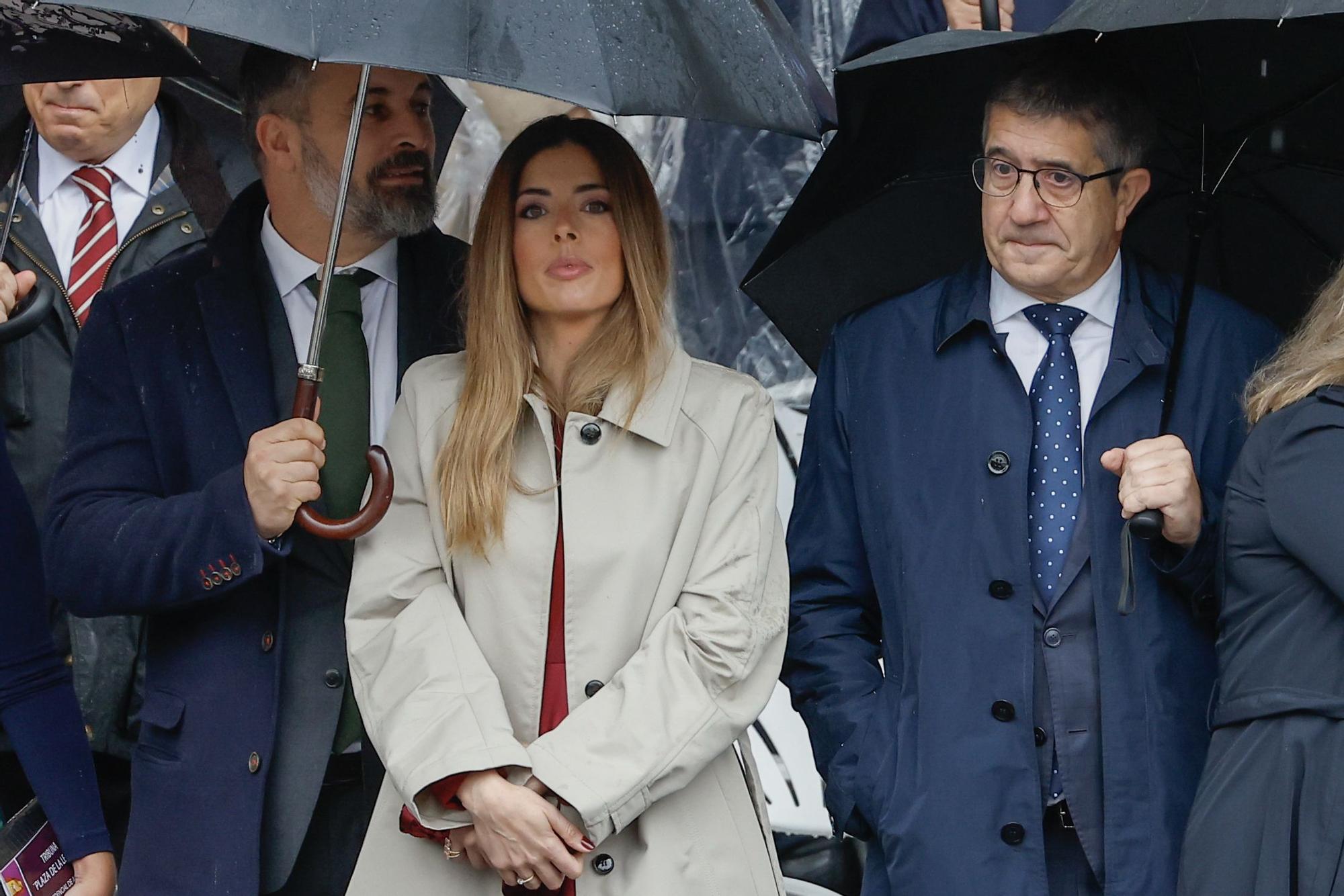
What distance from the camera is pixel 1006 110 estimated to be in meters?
3.71

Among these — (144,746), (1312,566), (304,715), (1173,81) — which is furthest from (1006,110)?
(144,746)

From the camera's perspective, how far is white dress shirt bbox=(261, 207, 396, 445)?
3.87 metres

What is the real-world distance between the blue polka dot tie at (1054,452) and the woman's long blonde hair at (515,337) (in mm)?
734

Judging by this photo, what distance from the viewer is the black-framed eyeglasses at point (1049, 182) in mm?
3650

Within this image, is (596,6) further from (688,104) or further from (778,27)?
(778,27)

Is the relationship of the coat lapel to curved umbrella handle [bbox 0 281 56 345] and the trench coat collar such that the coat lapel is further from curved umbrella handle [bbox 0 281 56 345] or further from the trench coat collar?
curved umbrella handle [bbox 0 281 56 345]

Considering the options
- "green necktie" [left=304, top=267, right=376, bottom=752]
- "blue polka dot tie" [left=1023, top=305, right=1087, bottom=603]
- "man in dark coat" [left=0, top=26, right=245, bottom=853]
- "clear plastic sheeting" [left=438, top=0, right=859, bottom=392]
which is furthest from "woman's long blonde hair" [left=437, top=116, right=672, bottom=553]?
"clear plastic sheeting" [left=438, top=0, right=859, bottom=392]

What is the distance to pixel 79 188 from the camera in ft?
16.7

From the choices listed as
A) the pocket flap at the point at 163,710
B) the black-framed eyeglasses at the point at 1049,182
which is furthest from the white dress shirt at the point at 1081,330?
the pocket flap at the point at 163,710

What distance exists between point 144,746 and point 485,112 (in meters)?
2.58

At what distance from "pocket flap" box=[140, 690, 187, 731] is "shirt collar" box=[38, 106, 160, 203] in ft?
6.01

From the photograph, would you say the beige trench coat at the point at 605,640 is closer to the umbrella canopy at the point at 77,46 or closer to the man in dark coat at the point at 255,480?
the man in dark coat at the point at 255,480

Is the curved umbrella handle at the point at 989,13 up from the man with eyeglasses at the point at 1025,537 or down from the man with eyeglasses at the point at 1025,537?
up

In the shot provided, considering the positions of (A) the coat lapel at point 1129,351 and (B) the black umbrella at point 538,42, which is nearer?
(B) the black umbrella at point 538,42
